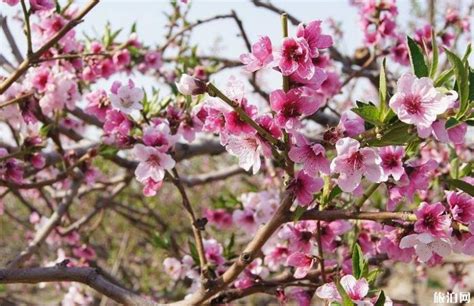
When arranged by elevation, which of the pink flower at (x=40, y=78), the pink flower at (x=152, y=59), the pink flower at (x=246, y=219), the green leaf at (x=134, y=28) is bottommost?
the pink flower at (x=246, y=219)

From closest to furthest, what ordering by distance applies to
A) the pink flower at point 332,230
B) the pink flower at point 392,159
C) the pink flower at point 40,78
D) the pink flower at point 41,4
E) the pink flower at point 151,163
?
the pink flower at point 392,159, the pink flower at point 151,163, the pink flower at point 332,230, the pink flower at point 41,4, the pink flower at point 40,78

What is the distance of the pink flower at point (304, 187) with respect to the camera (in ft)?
5.59

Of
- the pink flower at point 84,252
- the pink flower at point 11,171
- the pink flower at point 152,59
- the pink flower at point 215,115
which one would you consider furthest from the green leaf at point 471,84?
the pink flower at point 84,252

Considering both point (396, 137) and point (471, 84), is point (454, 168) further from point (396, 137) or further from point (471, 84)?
point (396, 137)

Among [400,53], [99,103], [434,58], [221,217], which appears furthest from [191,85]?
[400,53]

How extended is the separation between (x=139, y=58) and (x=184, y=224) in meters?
4.34

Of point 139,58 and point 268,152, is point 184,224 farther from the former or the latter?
point 268,152

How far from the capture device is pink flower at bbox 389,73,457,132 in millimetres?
1515

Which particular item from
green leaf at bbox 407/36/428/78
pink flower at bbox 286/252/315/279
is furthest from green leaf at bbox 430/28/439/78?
pink flower at bbox 286/252/315/279

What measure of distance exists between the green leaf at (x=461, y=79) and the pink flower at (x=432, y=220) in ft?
0.90

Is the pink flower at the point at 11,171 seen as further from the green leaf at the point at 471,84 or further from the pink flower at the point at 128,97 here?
the green leaf at the point at 471,84

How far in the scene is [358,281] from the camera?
1656 millimetres

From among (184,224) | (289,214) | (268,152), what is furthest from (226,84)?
(184,224)

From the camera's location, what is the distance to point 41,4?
7.88 ft
